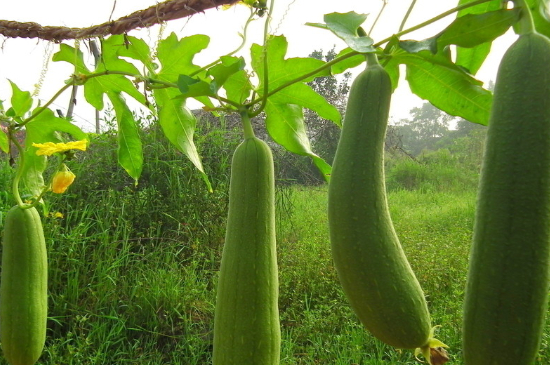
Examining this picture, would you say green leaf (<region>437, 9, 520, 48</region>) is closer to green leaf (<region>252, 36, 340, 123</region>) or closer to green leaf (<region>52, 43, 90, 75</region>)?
green leaf (<region>252, 36, 340, 123</region>)

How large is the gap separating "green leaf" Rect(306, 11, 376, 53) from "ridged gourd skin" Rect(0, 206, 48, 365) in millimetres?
698

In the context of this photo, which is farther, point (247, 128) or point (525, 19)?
point (247, 128)

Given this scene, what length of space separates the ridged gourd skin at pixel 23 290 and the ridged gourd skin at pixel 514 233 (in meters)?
0.78

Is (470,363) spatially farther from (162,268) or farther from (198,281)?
(162,268)

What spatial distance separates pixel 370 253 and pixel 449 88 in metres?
0.35

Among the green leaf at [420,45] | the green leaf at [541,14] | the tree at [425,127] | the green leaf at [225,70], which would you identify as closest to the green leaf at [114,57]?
the green leaf at [225,70]

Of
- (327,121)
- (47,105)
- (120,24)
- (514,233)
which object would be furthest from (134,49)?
(327,121)

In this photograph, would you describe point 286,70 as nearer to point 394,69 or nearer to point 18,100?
point 394,69

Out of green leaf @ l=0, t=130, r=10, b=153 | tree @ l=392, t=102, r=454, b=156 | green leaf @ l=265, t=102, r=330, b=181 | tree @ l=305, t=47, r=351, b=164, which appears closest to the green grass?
tree @ l=305, t=47, r=351, b=164

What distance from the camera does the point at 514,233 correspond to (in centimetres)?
33

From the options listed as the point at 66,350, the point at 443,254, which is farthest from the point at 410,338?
the point at 443,254

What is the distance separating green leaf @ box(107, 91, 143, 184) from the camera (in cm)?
101

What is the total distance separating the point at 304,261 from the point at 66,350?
5.27 ft

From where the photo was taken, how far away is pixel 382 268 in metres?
0.41
